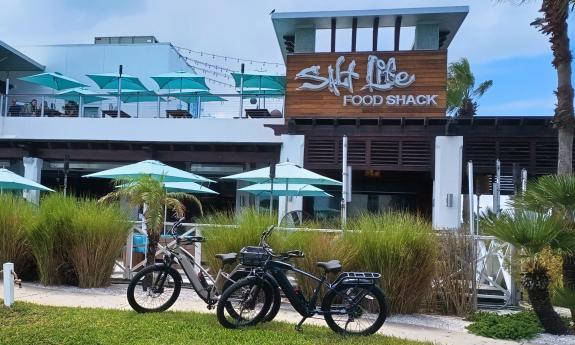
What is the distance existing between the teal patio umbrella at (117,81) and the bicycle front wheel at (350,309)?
15.1 meters

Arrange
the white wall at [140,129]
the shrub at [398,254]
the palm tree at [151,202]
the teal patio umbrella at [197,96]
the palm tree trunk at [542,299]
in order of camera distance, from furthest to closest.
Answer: the teal patio umbrella at [197,96]
the white wall at [140,129]
the palm tree at [151,202]
the shrub at [398,254]
the palm tree trunk at [542,299]

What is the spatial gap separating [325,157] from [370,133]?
1.38m

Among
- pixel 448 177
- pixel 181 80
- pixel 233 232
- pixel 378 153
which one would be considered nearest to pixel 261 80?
pixel 181 80

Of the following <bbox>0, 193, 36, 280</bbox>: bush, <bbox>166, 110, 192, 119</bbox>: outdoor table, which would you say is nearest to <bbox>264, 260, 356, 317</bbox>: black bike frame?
<bbox>0, 193, 36, 280</bbox>: bush

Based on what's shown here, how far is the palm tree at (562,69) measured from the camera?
29.2 ft

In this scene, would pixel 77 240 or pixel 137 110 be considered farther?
pixel 137 110

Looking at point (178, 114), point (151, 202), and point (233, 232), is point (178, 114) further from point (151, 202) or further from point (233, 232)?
point (233, 232)

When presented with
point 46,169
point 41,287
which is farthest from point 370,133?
point 46,169

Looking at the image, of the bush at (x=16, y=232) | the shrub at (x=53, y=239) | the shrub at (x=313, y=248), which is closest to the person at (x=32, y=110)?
the bush at (x=16, y=232)

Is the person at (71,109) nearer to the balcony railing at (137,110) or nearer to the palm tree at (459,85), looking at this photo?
the balcony railing at (137,110)

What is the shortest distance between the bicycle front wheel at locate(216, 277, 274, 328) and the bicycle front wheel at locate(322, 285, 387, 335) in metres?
0.66

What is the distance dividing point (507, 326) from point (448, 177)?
8.07 m

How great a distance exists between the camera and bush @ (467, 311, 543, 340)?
6840mm

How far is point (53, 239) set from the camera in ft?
28.8
